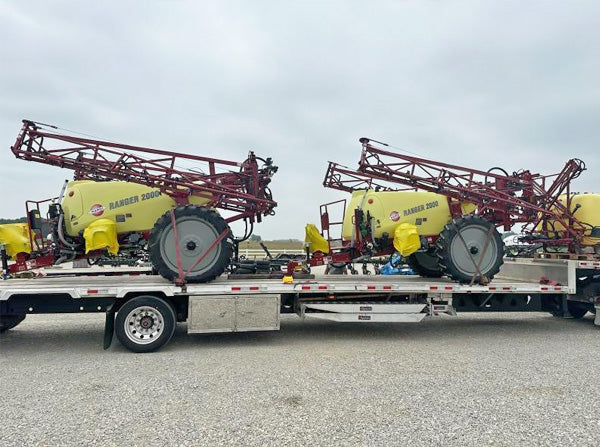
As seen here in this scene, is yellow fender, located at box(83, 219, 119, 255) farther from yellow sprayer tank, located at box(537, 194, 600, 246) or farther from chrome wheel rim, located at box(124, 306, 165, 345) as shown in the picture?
yellow sprayer tank, located at box(537, 194, 600, 246)

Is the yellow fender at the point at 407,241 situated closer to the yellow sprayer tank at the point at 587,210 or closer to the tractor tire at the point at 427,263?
the tractor tire at the point at 427,263

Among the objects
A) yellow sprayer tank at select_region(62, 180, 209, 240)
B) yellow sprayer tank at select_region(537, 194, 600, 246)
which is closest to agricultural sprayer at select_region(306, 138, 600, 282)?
yellow sprayer tank at select_region(537, 194, 600, 246)

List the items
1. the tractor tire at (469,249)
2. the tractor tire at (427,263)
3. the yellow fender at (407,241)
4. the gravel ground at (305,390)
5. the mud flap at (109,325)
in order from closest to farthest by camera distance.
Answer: the gravel ground at (305,390) < the mud flap at (109,325) < the yellow fender at (407,241) < the tractor tire at (469,249) < the tractor tire at (427,263)

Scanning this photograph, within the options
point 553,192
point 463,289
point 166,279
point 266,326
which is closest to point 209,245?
point 166,279

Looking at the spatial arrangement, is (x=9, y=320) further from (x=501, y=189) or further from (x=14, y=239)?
(x=501, y=189)

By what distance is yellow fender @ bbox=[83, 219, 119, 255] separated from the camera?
7.83 meters

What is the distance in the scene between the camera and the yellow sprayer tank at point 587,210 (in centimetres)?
977

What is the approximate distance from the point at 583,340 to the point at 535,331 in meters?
0.93

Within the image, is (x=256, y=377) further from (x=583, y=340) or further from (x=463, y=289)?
(x=583, y=340)

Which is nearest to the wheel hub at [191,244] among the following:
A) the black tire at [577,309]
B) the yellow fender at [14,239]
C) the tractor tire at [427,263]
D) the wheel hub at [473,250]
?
the yellow fender at [14,239]

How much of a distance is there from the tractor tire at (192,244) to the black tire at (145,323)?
0.73m

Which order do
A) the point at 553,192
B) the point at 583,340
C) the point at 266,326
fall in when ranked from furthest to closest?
the point at 553,192
the point at 583,340
the point at 266,326

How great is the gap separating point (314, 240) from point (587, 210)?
6244mm

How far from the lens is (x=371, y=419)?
14.5 ft
